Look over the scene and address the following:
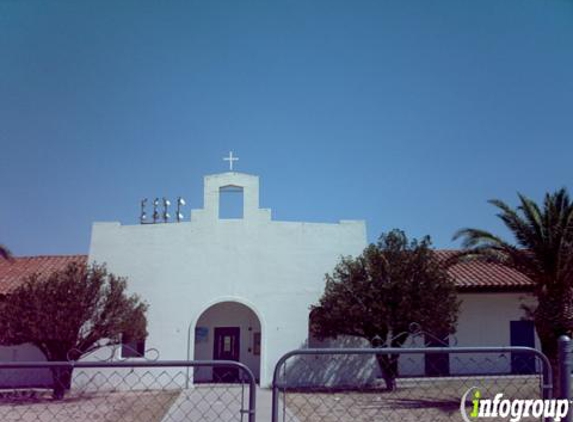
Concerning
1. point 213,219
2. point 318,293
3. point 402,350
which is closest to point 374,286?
point 318,293

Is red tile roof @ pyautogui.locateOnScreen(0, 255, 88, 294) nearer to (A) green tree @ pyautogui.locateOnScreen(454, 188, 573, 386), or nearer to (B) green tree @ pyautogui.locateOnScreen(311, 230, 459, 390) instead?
(B) green tree @ pyautogui.locateOnScreen(311, 230, 459, 390)

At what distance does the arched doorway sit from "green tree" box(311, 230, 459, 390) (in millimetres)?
4395

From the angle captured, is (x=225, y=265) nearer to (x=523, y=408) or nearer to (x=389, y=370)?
(x=389, y=370)

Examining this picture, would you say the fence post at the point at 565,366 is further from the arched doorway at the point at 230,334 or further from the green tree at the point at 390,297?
the arched doorway at the point at 230,334

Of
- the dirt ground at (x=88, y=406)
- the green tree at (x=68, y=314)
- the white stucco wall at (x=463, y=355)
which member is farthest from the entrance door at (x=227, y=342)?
the green tree at (x=68, y=314)

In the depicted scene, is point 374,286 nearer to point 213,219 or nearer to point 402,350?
point 213,219

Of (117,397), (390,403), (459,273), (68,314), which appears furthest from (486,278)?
(68,314)

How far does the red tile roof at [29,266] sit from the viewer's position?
77.1 ft

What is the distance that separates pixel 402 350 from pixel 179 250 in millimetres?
17927

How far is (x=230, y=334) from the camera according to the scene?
23406 millimetres

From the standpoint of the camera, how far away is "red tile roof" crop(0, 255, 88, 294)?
23.5m

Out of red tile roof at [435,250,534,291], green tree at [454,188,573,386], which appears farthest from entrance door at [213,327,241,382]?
green tree at [454,188,573,386]

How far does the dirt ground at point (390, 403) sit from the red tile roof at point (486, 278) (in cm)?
414

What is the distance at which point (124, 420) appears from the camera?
1334 centimetres
